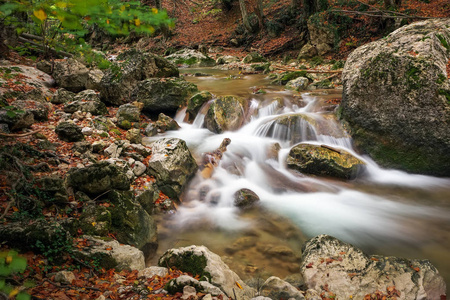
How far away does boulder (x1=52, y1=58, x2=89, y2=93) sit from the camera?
8.91 meters

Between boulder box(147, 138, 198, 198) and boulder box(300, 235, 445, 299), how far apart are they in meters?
2.98

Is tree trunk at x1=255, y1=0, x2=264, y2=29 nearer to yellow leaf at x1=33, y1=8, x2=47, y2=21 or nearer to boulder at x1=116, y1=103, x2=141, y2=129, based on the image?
boulder at x1=116, y1=103, x2=141, y2=129

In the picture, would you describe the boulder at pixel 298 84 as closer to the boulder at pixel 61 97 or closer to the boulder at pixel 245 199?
the boulder at pixel 245 199

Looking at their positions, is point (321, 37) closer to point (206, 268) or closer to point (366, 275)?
point (366, 275)

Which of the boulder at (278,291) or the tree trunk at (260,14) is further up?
the tree trunk at (260,14)

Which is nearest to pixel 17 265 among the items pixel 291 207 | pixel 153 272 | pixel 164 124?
pixel 153 272

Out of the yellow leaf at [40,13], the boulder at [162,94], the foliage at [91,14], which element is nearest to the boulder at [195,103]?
the boulder at [162,94]

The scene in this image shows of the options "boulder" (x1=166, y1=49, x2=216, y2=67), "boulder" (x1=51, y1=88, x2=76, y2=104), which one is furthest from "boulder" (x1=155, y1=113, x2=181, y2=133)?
"boulder" (x1=166, y1=49, x2=216, y2=67)

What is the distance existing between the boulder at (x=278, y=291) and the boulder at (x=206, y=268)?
0.54 ft

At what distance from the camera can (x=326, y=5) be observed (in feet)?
55.3

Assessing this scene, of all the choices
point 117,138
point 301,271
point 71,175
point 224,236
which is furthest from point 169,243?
point 117,138

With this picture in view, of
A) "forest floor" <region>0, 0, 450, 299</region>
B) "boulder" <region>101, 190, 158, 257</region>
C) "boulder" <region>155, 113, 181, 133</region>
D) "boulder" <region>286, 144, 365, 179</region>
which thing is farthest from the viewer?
"boulder" <region>155, 113, 181, 133</region>

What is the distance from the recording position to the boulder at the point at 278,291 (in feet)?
9.91

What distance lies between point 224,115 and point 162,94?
2233 millimetres
